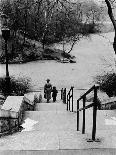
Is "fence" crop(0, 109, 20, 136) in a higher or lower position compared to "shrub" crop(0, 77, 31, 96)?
higher

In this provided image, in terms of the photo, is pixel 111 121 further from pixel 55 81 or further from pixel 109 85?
pixel 55 81

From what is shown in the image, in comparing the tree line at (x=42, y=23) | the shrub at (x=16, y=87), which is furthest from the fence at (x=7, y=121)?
the tree line at (x=42, y=23)

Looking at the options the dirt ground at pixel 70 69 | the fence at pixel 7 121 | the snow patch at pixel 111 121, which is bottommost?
the dirt ground at pixel 70 69

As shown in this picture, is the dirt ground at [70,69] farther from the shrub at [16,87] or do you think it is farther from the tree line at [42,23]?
the tree line at [42,23]

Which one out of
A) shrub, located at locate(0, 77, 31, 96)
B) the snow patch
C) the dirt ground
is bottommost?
the dirt ground

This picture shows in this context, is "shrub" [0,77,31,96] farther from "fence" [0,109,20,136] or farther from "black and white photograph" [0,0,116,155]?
"fence" [0,109,20,136]

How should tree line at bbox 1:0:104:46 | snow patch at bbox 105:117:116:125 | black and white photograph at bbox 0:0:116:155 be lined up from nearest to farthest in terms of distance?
black and white photograph at bbox 0:0:116:155 → snow patch at bbox 105:117:116:125 → tree line at bbox 1:0:104:46

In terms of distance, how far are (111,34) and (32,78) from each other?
20.4m

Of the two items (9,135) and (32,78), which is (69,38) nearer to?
(32,78)

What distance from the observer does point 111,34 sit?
41.1 meters

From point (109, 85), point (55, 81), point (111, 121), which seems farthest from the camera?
point (55, 81)

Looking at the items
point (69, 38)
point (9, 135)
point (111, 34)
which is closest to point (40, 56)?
point (69, 38)

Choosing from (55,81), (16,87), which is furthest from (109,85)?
(55,81)

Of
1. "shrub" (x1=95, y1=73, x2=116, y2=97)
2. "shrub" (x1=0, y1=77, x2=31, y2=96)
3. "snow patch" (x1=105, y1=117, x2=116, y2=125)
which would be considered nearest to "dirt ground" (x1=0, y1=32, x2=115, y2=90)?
"shrub" (x1=95, y1=73, x2=116, y2=97)
